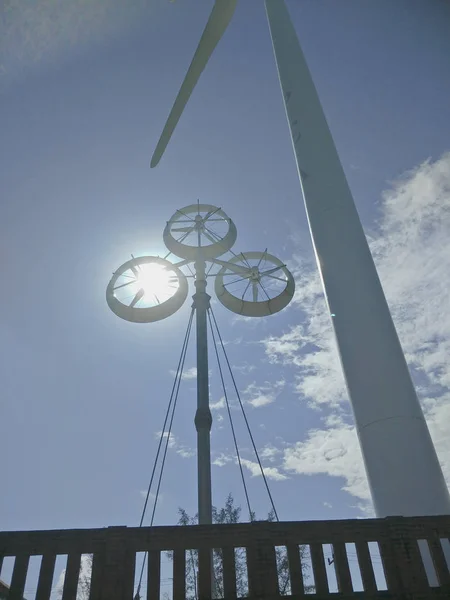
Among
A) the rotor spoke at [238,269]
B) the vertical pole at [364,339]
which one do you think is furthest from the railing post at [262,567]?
the rotor spoke at [238,269]

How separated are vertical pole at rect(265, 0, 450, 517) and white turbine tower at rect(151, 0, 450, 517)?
0.02 meters

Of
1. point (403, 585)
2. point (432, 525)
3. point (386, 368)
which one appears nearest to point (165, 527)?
point (403, 585)

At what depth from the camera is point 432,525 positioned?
8.08m

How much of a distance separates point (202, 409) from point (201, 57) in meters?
14.4

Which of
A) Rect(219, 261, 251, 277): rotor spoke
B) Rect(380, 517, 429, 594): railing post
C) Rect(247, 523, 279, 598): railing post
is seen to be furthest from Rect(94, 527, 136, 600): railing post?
Rect(219, 261, 251, 277): rotor spoke

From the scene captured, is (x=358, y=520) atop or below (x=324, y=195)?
below

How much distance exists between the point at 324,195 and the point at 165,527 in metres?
11.9

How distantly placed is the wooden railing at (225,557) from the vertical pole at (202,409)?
6.76 meters

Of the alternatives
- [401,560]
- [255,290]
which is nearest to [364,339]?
[401,560]

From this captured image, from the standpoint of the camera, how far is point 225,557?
749cm

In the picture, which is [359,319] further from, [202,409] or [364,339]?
[202,409]

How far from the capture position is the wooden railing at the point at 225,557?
725 centimetres

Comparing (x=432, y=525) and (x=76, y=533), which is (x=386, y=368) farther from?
(x=76, y=533)

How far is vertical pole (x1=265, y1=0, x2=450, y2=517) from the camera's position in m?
10.7
